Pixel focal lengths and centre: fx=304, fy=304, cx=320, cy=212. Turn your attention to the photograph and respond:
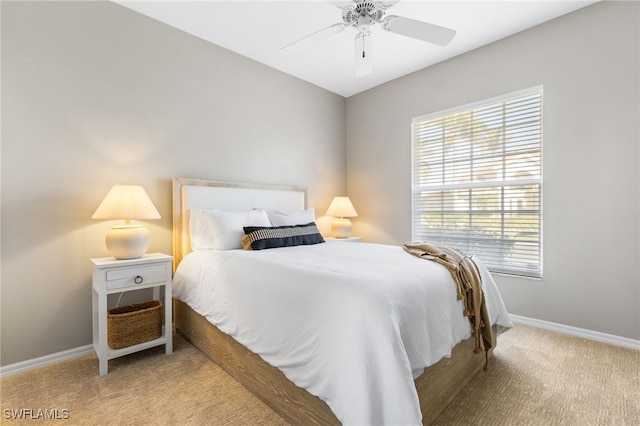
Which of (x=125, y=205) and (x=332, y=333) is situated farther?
(x=125, y=205)

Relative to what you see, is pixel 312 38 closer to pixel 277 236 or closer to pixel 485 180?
pixel 277 236

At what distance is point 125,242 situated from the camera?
2.20 meters

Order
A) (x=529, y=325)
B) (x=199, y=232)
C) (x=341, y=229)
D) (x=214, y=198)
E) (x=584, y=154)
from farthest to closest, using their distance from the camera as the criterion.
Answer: (x=341, y=229)
(x=214, y=198)
(x=529, y=325)
(x=199, y=232)
(x=584, y=154)

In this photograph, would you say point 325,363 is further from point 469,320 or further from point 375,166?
point 375,166

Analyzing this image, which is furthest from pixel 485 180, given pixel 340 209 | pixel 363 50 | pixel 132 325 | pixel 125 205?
pixel 132 325

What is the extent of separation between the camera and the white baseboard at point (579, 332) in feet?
7.94

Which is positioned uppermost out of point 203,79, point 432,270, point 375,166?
point 203,79

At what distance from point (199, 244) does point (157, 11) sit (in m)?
2.05

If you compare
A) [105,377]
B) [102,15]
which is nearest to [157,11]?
[102,15]

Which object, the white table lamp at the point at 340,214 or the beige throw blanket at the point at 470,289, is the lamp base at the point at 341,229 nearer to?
the white table lamp at the point at 340,214

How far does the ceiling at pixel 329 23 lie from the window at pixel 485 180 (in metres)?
0.64

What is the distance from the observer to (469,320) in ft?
5.90

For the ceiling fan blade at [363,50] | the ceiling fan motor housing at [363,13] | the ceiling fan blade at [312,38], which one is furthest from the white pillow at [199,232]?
the ceiling fan motor housing at [363,13]

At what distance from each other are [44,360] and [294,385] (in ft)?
6.51
